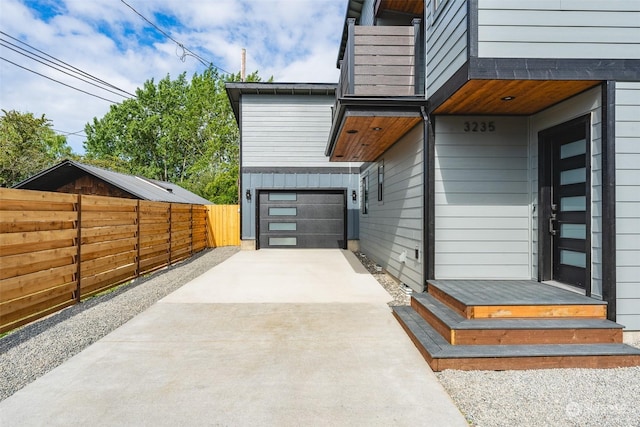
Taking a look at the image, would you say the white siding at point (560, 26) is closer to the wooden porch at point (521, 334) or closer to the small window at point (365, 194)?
the wooden porch at point (521, 334)

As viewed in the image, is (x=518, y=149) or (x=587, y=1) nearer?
(x=587, y=1)

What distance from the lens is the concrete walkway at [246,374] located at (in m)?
2.17

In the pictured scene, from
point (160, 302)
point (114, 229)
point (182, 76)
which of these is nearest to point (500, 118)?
point (160, 302)

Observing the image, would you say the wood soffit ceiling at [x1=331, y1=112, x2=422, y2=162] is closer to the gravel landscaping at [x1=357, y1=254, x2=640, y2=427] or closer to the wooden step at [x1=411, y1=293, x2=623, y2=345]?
the wooden step at [x1=411, y1=293, x2=623, y2=345]

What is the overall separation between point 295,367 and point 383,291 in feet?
9.32

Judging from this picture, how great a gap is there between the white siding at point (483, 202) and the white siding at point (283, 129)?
7379 mm

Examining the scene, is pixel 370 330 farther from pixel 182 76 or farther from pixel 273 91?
pixel 182 76

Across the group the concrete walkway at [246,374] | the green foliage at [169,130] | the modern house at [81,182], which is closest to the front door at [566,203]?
the concrete walkway at [246,374]

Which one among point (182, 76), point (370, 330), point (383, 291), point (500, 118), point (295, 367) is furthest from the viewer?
point (182, 76)

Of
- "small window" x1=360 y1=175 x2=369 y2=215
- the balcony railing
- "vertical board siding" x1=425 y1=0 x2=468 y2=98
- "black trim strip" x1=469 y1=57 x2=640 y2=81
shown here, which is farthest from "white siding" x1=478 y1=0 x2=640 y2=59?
"small window" x1=360 y1=175 x2=369 y2=215

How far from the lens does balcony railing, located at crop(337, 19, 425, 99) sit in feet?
16.5

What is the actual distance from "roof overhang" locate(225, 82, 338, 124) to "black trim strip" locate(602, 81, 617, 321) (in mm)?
8962

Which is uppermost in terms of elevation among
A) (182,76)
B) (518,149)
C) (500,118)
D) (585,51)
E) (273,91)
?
(182,76)

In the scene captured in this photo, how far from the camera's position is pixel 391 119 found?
4762mm
